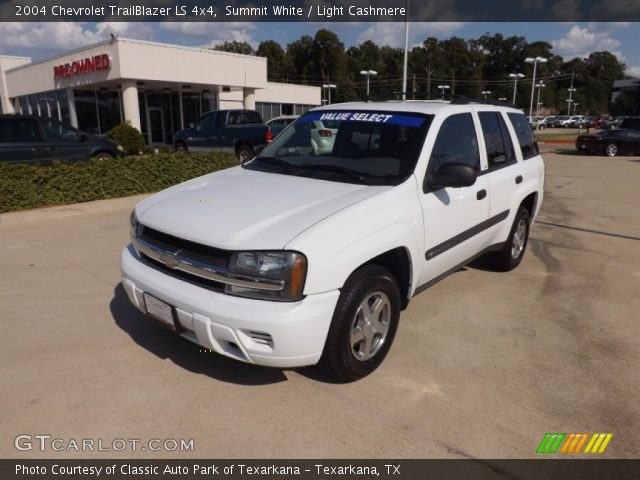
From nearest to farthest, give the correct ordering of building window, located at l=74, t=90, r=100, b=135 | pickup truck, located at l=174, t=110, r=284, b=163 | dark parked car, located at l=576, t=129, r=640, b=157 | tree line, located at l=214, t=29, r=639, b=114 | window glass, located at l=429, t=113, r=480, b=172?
window glass, located at l=429, t=113, r=480, b=172 < pickup truck, located at l=174, t=110, r=284, b=163 < dark parked car, located at l=576, t=129, r=640, b=157 < building window, located at l=74, t=90, r=100, b=135 < tree line, located at l=214, t=29, r=639, b=114

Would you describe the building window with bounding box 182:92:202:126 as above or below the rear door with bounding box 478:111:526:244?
above

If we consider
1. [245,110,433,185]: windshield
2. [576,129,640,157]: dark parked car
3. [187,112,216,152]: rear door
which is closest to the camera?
[245,110,433,185]: windshield

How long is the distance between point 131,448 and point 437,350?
2.22 m

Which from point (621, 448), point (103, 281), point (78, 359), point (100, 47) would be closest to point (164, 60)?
point (100, 47)

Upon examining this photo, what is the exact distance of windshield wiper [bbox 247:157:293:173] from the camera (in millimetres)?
4031

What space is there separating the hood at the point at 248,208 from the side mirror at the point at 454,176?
1.57ft

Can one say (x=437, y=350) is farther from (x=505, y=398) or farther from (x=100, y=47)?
(x=100, y=47)

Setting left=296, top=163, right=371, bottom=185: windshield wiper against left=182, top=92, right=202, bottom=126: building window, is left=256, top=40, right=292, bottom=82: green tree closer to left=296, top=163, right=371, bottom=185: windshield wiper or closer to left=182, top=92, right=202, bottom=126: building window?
left=182, top=92, right=202, bottom=126: building window

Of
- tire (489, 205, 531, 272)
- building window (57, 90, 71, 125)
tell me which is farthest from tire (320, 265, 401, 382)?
building window (57, 90, 71, 125)

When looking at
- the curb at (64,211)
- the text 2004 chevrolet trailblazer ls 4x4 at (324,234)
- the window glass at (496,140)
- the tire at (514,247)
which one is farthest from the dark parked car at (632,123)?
the curb at (64,211)

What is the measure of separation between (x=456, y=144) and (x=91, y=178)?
695cm

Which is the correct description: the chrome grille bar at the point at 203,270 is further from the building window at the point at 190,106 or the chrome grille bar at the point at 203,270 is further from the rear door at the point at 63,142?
the building window at the point at 190,106

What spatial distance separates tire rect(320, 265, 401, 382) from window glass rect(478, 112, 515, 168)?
6.70ft

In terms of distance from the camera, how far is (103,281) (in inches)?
199
